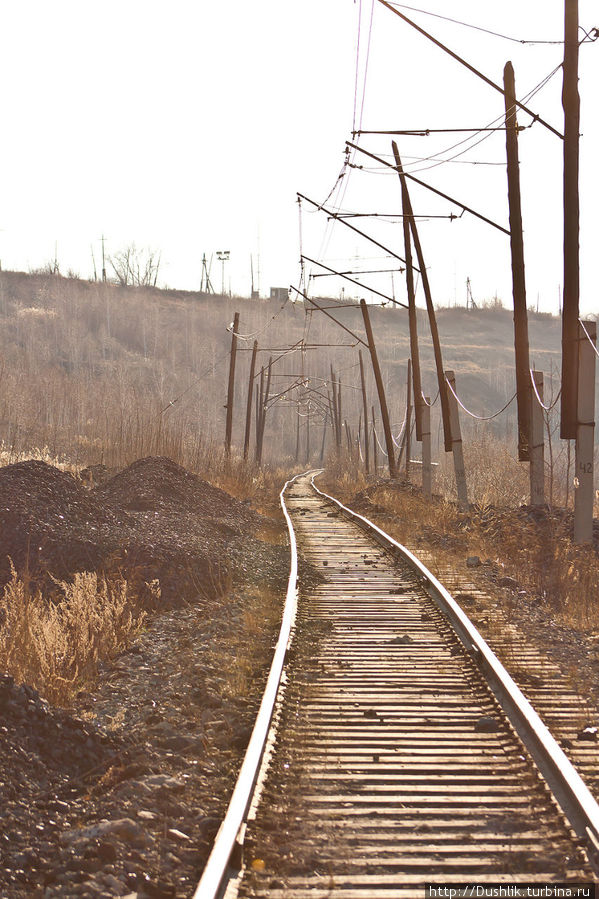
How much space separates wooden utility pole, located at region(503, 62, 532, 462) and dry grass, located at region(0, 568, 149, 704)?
8733 millimetres

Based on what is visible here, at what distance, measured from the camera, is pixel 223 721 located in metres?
5.76

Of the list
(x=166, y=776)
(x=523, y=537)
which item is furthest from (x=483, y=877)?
(x=523, y=537)

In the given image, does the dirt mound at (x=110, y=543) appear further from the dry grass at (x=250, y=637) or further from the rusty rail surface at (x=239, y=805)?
the rusty rail surface at (x=239, y=805)

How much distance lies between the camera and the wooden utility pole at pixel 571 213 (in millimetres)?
12070

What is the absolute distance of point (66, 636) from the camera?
7082mm

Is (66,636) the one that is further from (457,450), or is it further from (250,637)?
(457,450)

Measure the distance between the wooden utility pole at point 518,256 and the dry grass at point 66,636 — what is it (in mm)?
8733

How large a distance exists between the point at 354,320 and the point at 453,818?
14358cm

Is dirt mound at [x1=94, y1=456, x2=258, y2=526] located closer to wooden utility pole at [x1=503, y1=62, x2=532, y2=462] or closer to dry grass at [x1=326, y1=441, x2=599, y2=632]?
dry grass at [x1=326, y1=441, x2=599, y2=632]

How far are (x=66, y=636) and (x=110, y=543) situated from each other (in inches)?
148

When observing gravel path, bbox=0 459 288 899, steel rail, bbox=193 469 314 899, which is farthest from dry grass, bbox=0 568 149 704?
steel rail, bbox=193 469 314 899

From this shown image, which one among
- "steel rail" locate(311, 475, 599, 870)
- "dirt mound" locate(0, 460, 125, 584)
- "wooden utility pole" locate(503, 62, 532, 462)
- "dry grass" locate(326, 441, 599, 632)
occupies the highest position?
"wooden utility pole" locate(503, 62, 532, 462)

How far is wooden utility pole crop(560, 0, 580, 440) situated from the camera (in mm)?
12070

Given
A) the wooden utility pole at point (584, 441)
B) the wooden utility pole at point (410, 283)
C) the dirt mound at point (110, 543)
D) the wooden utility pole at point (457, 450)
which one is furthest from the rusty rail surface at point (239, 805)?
the wooden utility pole at point (410, 283)
